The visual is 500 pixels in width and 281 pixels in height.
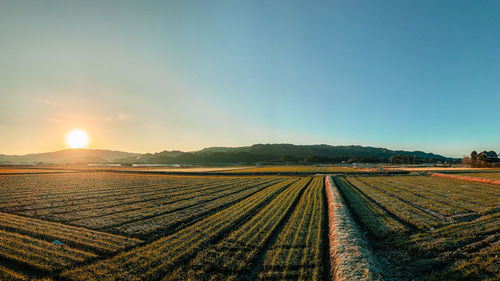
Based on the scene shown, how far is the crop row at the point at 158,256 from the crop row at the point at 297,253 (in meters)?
4.46

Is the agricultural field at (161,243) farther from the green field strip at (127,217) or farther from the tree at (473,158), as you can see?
the tree at (473,158)

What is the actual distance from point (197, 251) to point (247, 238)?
12.1 ft

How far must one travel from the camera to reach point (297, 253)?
13.2m

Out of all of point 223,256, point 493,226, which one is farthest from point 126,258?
point 493,226

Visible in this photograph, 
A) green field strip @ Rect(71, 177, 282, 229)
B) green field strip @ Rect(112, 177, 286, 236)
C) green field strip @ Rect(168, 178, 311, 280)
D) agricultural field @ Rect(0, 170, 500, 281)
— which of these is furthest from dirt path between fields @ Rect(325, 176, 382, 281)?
green field strip @ Rect(71, 177, 282, 229)

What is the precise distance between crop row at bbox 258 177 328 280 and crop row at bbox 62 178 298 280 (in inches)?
176

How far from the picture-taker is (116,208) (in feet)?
83.0

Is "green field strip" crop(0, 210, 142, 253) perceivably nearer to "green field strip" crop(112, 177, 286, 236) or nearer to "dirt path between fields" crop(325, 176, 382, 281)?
"green field strip" crop(112, 177, 286, 236)

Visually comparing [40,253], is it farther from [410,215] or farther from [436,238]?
[410,215]

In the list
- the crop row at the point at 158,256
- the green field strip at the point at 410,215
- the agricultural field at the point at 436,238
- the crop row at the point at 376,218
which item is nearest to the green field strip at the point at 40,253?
the crop row at the point at 158,256

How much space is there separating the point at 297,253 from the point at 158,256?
8107 millimetres

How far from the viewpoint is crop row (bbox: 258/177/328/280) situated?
10977 mm

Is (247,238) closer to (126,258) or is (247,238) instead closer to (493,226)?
(126,258)

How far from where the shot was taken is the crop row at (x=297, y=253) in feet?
36.0
